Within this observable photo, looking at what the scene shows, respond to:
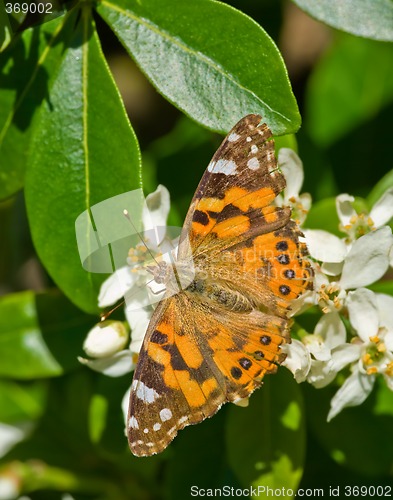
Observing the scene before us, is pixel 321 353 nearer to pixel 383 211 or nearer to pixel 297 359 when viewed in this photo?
pixel 297 359

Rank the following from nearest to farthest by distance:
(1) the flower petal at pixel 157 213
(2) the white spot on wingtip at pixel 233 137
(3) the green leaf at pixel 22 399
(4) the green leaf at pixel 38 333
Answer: (2) the white spot on wingtip at pixel 233 137 → (1) the flower petal at pixel 157 213 → (4) the green leaf at pixel 38 333 → (3) the green leaf at pixel 22 399

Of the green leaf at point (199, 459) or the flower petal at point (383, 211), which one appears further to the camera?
the green leaf at point (199, 459)

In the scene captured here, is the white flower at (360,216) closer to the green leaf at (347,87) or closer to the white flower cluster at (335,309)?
the white flower cluster at (335,309)

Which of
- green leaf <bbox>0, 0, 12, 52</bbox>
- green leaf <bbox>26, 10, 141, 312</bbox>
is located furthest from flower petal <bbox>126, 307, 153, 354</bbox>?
green leaf <bbox>0, 0, 12, 52</bbox>

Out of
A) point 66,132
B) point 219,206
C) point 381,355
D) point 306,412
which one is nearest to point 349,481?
point 306,412

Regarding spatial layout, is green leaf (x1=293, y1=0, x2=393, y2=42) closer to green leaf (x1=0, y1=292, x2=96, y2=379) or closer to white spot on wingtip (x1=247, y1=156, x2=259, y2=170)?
white spot on wingtip (x1=247, y1=156, x2=259, y2=170)

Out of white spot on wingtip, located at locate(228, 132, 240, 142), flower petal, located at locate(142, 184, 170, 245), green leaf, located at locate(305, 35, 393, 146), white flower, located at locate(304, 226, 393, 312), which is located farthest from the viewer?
green leaf, located at locate(305, 35, 393, 146)

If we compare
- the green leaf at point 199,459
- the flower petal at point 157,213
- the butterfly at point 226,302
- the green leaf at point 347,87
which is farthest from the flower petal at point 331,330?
the green leaf at point 347,87
